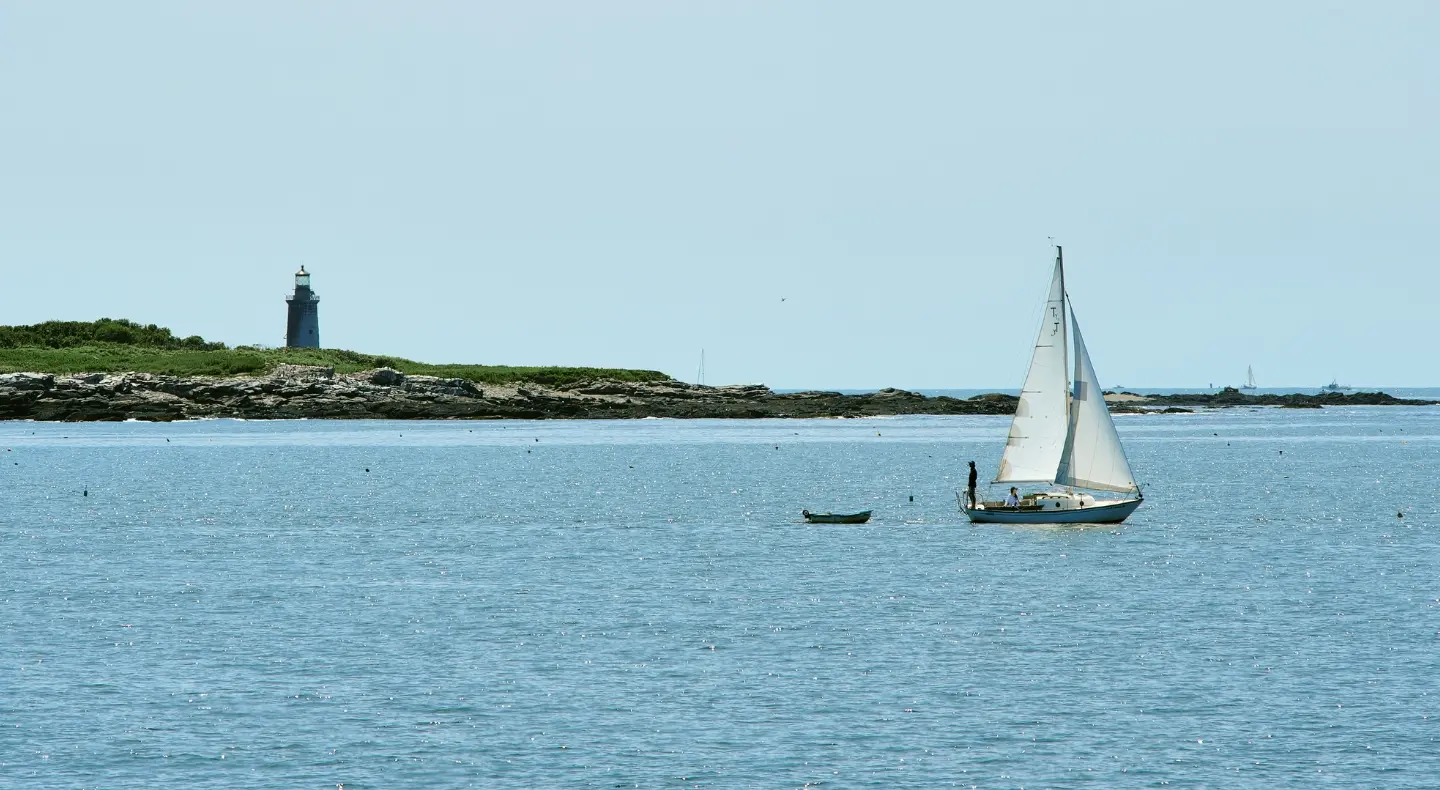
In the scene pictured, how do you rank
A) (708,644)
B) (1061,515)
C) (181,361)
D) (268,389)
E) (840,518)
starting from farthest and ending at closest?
(181,361) → (268,389) → (840,518) → (1061,515) → (708,644)

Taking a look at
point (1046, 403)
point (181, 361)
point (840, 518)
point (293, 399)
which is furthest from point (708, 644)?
point (181, 361)

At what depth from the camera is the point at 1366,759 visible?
2617cm

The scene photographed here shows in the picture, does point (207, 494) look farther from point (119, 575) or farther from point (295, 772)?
point (295, 772)

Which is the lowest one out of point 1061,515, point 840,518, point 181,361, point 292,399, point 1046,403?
point 840,518

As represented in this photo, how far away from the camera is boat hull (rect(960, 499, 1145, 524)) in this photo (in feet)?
197

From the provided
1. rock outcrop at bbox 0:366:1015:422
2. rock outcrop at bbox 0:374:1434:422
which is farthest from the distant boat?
rock outcrop at bbox 0:366:1015:422

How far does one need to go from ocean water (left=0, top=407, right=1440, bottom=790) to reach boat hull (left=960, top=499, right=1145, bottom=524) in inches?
29.8

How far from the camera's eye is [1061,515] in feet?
197

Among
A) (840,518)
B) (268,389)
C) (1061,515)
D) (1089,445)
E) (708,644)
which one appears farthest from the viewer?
(268,389)

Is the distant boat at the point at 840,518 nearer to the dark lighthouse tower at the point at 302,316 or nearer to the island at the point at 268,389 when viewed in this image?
the island at the point at 268,389

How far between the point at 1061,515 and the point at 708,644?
26.5 meters

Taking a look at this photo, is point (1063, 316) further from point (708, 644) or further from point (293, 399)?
point (293, 399)

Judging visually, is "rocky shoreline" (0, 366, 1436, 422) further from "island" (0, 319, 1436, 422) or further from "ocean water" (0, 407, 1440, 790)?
"ocean water" (0, 407, 1440, 790)

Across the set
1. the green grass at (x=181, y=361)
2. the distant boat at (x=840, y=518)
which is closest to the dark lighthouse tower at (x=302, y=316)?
the green grass at (x=181, y=361)
